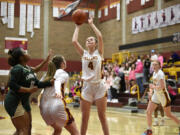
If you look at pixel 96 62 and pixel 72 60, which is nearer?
pixel 96 62

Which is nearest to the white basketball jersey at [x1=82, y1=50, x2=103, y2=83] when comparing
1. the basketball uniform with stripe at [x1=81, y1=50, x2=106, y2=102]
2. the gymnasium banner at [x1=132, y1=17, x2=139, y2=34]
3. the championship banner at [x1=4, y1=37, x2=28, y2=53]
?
the basketball uniform with stripe at [x1=81, y1=50, x2=106, y2=102]

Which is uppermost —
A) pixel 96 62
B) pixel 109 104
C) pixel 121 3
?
pixel 121 3

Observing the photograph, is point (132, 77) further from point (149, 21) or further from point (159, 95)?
point (159, 95)

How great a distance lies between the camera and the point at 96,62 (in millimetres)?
4238

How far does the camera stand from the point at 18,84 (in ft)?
11.4

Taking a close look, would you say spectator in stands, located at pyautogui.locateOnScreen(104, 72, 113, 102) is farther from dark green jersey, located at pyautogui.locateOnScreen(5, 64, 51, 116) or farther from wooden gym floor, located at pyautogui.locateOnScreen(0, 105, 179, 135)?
dark green jersey, located at pyautogui.locateOnScreen(5, 64, 51, 116)

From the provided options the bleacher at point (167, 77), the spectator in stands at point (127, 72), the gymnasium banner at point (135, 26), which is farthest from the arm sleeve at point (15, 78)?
the gymnasium banner at point (135, 26)

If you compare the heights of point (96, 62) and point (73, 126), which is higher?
point (96, 62)

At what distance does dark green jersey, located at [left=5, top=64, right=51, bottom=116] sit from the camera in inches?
133

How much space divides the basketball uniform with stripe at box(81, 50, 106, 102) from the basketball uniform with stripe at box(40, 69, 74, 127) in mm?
647

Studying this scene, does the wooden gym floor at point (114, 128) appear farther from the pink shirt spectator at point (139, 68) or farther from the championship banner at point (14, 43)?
the championship banner at point (14, 43)

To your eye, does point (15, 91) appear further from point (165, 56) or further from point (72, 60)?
point (72, 60)

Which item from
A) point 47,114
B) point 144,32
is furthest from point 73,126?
point 144,32

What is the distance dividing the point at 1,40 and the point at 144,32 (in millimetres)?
9384
